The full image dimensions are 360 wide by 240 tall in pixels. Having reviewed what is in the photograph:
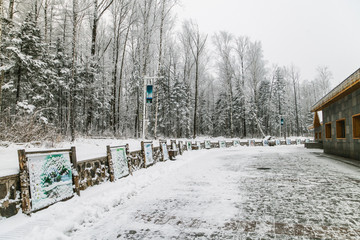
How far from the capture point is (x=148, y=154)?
33.8ft

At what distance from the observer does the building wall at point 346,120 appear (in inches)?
450

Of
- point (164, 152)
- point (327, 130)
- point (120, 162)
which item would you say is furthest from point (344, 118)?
point (120, 162)

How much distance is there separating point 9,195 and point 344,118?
52.2 ft

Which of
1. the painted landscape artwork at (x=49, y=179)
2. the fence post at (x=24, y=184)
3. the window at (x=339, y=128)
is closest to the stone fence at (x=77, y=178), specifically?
the fence post at (x=24, y=184)

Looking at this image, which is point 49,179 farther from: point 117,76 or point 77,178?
point 117,76

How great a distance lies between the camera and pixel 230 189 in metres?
5.94

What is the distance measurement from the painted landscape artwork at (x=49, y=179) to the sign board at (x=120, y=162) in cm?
218

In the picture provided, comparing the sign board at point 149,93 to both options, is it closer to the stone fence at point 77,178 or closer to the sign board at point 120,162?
the stone fence at point 77,178

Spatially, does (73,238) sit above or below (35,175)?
below

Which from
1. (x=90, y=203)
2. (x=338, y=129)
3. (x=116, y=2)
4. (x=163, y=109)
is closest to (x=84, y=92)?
(x=116, y=2)

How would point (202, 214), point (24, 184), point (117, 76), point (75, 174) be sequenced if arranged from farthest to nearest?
point (117, 76)
point (75, 174)
point (202, 214)
point (24, 184)

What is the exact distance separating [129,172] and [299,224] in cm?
586

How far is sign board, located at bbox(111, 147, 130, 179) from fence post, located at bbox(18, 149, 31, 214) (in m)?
3.23

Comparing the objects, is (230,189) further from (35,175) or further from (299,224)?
(35,175)
